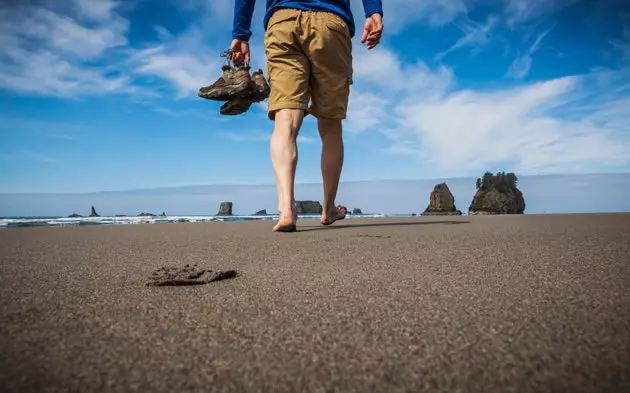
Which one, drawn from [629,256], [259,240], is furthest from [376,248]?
[629,256]

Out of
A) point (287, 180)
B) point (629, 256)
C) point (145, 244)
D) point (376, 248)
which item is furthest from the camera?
point (287, 180)

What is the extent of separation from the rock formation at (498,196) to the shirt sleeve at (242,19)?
3002 cm

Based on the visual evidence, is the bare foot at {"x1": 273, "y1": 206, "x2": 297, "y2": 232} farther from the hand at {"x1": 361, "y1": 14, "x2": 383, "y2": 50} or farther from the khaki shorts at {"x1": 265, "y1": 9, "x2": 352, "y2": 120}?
the hand at {"x1": 361, "y1": 14, "x2": 383, "y2": 50}

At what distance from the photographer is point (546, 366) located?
47 cm

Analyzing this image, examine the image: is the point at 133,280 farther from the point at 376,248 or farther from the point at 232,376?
the point at 376,248

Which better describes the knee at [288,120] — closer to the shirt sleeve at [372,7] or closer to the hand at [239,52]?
the hand at [239,52]

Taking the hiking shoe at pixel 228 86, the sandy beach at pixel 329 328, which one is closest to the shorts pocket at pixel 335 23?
the hiking shoe at pixel 228 86

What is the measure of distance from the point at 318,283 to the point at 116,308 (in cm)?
44

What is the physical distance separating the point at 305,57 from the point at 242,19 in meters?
0.54

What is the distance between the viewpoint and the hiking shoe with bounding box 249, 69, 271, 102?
3.82 m

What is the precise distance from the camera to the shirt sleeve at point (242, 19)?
9.29ft

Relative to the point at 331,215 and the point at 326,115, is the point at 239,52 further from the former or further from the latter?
the point at 331,215

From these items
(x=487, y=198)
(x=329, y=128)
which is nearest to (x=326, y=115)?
(x=329, y=128)

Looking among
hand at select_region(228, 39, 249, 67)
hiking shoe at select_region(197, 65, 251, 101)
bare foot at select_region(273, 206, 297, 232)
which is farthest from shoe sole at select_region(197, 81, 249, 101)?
bare foot at select_region(273, 206, 297, 232)
